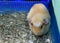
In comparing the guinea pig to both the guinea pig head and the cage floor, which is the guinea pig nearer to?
the guinea pig head

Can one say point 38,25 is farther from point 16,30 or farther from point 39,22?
point 16,30

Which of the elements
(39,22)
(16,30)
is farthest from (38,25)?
(16,30)

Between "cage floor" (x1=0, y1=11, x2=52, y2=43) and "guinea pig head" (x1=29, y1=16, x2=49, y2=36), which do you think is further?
"cage floor" (x1=0, y1=11, x2=52, y2=43)

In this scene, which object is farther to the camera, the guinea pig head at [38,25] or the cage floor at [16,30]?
the cage floor at [16,30]

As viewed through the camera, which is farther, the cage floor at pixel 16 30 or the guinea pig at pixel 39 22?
the cage floor at pixel 16 30

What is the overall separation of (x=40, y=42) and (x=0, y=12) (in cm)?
82

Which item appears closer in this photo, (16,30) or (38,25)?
(38,25)

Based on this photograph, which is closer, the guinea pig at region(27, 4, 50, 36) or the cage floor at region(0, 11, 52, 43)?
the guinea pig at region(27, 4, 50, 36)

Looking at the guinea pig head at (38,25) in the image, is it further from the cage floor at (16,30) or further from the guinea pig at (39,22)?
the cage floor at (16,30)

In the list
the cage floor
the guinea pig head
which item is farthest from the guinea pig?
the cage floor

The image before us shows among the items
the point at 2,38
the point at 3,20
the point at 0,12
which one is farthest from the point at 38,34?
the point at 0,12

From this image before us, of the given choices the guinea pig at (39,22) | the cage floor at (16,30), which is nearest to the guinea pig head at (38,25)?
the guinea pig at (39,22)

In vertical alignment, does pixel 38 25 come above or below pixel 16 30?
above

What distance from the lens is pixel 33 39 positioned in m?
2.29
